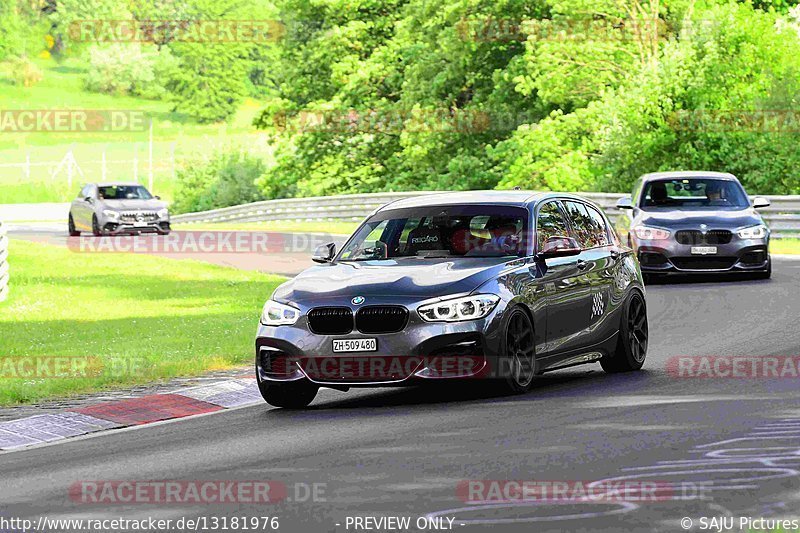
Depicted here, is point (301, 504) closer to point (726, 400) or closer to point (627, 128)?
point (726, 400)

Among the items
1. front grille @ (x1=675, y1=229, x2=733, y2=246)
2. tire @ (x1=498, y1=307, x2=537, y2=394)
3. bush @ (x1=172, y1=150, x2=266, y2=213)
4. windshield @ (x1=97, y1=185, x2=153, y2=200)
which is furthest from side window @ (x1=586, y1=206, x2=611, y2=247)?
bush @ (x1=172, y1=150, x2=266, y2=213)

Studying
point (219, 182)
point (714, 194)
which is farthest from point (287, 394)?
point (219, 182)

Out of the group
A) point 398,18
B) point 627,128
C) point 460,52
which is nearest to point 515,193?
point 627,128

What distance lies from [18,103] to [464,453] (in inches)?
5787

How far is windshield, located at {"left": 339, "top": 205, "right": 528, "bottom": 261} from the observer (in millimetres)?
13039

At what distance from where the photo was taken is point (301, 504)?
27.0 ft

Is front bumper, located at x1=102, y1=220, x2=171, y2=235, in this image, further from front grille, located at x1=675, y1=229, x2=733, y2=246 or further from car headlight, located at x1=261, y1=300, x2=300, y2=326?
car headlight, located at x1=261, y1=300, x2=300, y2=326

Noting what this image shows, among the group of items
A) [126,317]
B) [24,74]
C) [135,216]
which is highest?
[24,74]

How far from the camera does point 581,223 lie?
14.2 m

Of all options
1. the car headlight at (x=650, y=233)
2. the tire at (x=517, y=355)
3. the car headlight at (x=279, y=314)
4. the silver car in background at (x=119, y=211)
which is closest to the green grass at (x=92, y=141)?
the silver car in background at (x=119, y=211)

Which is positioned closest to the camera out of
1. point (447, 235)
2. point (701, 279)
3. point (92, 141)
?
point (447, 235)

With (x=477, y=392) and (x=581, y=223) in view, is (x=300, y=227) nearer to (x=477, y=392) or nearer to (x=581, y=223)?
(x=581, y=223)

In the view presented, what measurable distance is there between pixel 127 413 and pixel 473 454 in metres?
3.82

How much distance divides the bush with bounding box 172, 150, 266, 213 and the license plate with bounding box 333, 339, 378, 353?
58.3 meters
